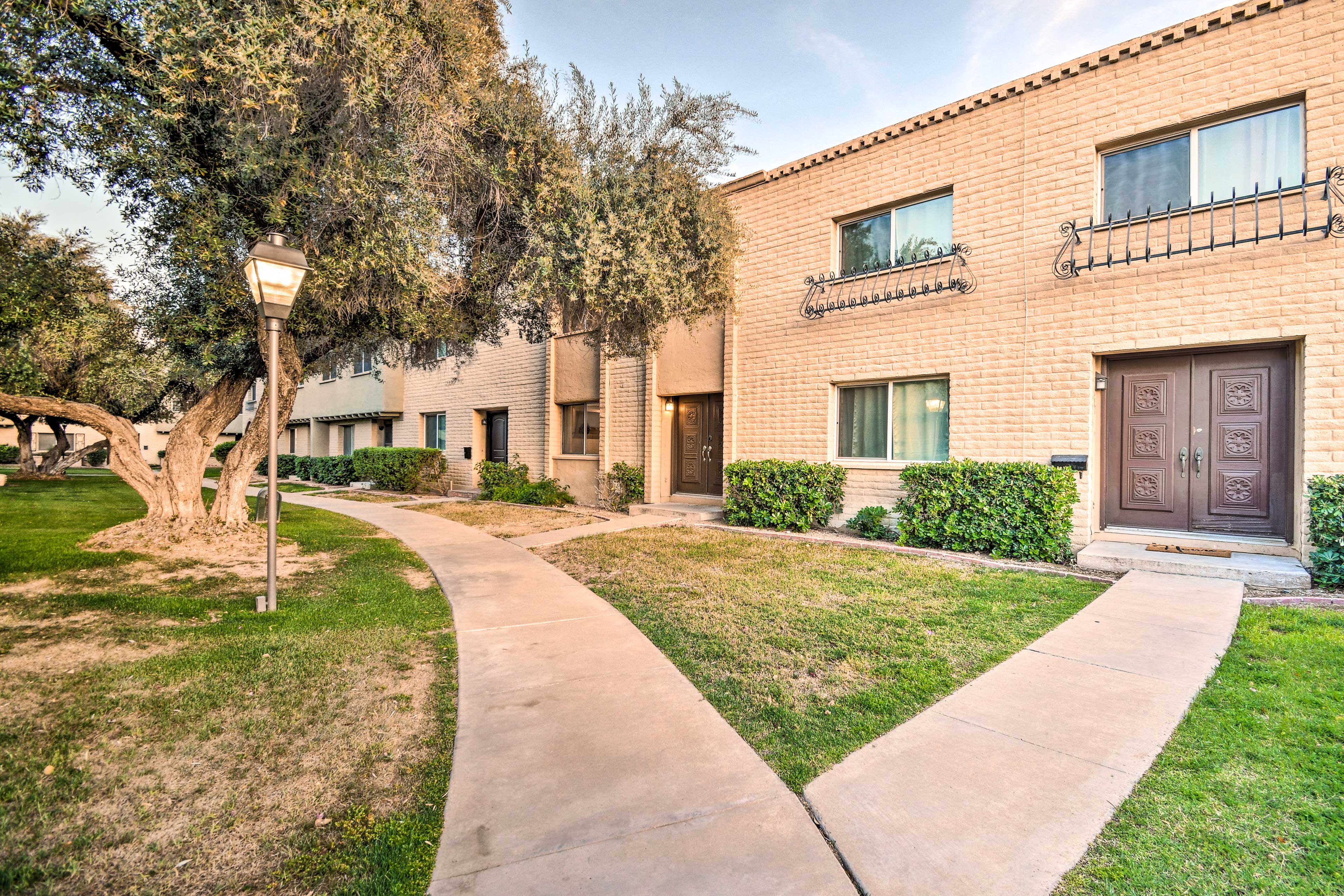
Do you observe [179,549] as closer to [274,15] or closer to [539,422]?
[274,15]

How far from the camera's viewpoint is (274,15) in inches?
189

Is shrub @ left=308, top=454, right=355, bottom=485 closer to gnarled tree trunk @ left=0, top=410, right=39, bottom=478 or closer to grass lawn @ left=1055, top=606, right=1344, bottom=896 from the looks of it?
gnarled tree trunk @ left=0, top=410, right=39, bottom=478

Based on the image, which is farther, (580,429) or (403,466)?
(403,466)

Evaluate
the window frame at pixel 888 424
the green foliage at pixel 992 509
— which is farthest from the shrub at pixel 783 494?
the green foliage at pixel 992 509

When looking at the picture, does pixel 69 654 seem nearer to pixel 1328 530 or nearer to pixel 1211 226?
pixel 1328 530

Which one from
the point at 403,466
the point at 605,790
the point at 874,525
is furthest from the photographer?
the point at 403,466

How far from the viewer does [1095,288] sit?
24.0 feet

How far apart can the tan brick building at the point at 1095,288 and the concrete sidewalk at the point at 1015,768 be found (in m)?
3.65

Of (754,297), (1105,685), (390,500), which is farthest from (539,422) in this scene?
(1105,685)

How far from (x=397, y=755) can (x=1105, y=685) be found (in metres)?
3.98

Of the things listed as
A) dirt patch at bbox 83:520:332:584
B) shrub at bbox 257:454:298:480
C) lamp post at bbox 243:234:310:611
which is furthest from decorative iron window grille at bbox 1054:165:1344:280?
shrub at bbox 257:454:298:480

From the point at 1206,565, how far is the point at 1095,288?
136 inches

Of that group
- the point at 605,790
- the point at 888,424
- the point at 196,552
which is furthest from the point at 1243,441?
the point at 196,552

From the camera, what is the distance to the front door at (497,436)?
16828 millimetres
